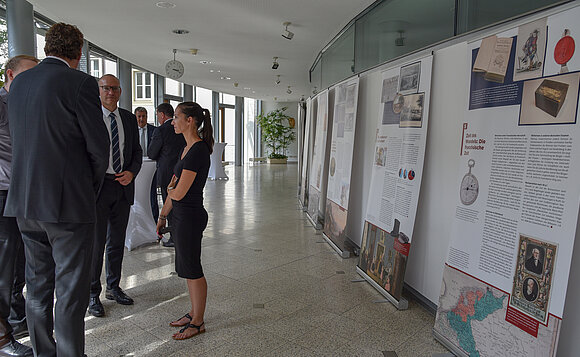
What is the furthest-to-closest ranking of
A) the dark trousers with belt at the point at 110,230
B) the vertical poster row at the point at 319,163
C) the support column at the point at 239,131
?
the support column at the point at 239,131 < the vertical poster row at the point at 319,163 < the dark trousers with belt at the point at 110,230

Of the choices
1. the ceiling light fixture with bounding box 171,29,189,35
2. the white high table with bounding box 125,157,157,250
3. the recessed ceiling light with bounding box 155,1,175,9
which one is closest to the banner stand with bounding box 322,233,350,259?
the white high table with bounding box 125,157,157,250

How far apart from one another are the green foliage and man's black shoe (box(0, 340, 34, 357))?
2064cm

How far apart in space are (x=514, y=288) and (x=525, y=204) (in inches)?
18.2

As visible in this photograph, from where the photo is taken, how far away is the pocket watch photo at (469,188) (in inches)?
104

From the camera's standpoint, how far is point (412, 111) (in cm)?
356

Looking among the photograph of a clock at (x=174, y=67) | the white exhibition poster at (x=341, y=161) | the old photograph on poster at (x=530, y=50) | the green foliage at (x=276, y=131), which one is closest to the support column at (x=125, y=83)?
the photograph of a clock at (x=174, y=67)

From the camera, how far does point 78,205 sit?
7.08 feet

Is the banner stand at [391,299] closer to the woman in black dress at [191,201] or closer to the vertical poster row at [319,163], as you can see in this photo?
the woman in black dress at [191,201]

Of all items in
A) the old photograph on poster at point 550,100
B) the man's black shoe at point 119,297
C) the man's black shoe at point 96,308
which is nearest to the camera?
the old photograph on poster at point 550,100

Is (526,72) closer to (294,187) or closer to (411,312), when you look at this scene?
(411,312)

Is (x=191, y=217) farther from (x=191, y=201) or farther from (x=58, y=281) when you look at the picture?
(x=58, y=281)

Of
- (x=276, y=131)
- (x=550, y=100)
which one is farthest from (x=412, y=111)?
(x=276, y=131)

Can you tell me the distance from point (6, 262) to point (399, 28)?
409 cm

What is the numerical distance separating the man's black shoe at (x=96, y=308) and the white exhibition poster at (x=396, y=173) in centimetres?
240
